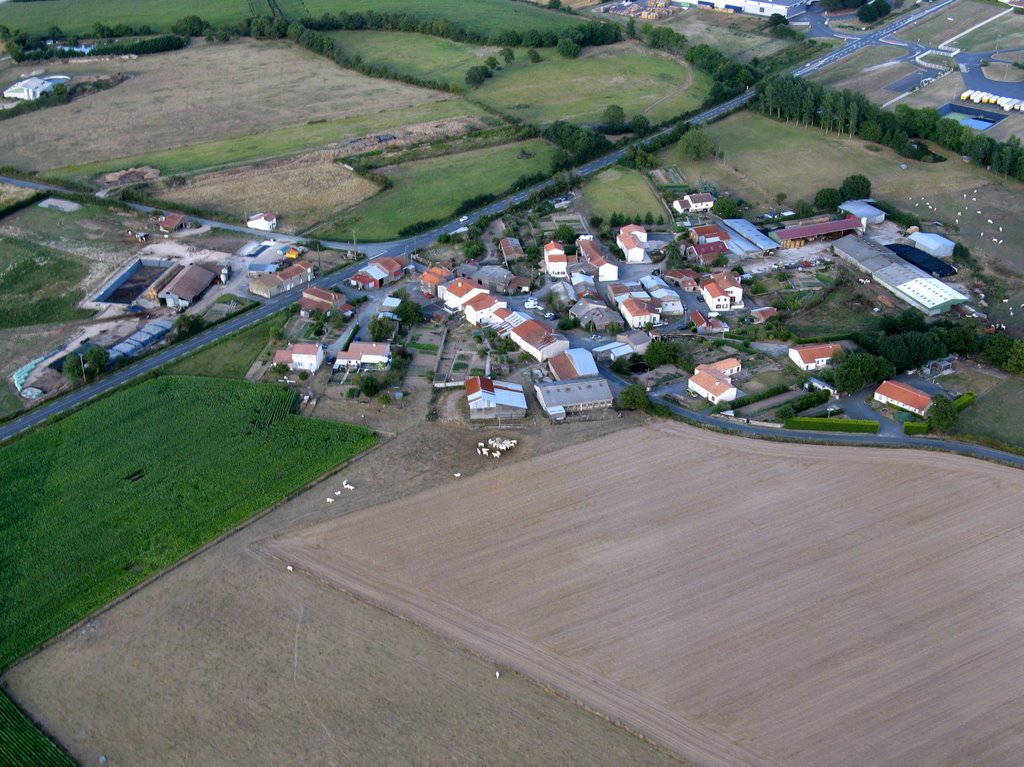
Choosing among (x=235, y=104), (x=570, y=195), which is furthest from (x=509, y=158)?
(x=235, y=104)

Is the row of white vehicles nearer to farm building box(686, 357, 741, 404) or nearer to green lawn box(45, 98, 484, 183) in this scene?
green lawn box(45, 98, 484, 183)

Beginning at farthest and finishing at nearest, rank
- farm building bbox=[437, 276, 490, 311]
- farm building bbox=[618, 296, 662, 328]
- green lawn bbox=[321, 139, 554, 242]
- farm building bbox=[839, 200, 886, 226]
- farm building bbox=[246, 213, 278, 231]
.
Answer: green lawn bbox=[321, 139, 554, 242], farm building bbox=[246, 213, 278, 231], farm building bbox=[839, 200, 886, 226], farm building bbox=[437, 276, 490, 311], farm building bbox=[618, 296, 662, 328]

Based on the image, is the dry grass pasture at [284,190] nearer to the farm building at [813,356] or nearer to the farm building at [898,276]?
the farm building at [898,276]

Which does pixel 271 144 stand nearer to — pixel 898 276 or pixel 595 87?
pixel 595 87

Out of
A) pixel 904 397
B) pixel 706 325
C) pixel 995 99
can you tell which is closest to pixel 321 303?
pixel 706 325

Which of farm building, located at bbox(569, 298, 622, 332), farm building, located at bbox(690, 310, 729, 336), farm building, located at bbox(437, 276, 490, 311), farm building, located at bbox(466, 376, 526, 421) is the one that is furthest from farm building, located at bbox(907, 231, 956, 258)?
farm building, located at bbox(466, 376, 526, 421)

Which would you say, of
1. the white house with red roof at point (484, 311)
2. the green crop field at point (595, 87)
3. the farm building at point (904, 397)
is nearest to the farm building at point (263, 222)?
the white house with red roof at point (484, 311)
